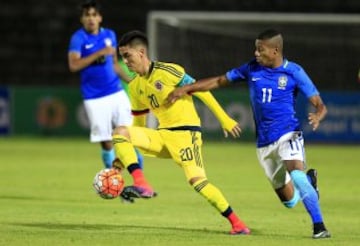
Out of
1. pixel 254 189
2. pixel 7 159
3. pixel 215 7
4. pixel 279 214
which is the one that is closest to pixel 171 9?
pixel 215 7

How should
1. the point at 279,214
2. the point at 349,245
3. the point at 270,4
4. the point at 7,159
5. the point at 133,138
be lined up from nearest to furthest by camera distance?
the point at 349,245, the point at 133,138, the point at 279,214, the point at 7,159, the point at 270,4

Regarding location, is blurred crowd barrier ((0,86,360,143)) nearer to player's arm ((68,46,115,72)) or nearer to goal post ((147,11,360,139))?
goal post ((147,11,360,139))

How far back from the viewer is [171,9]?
2692 centimetres

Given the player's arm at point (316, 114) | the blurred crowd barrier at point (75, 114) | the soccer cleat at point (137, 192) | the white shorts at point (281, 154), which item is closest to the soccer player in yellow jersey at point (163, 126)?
the soccer cleat at point (137, 192)

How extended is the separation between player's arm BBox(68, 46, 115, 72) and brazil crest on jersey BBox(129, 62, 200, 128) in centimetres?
354

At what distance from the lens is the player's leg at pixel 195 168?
9984 mm

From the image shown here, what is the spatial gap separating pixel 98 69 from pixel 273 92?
5045 mm

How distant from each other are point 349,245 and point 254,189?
235 inches

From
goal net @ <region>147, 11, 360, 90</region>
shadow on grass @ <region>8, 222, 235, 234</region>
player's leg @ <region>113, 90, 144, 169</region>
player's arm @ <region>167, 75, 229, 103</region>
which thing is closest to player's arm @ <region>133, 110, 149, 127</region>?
player's arm @ <region>167, 75, 229, 103</region>

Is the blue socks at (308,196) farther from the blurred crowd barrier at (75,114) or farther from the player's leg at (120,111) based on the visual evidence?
the blurred crowd barrier at (75,114)

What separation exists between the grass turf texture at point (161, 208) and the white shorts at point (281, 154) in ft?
1.84

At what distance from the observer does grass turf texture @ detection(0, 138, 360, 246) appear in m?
9.87

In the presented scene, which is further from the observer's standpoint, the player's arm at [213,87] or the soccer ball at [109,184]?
the soccer ball at [109,184]

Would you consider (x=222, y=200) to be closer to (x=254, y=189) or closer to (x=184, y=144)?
(x=184, y=144)
